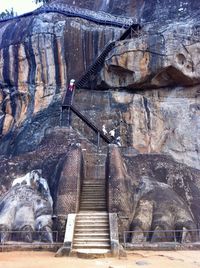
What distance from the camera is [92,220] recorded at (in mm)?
15883

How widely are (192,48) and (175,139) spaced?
251 inches

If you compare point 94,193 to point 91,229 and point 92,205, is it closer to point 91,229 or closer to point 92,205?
point 92,205

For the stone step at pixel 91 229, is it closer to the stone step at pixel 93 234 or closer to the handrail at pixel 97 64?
the stone step at pixel 93 234

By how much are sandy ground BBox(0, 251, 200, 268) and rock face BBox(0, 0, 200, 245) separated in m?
5.51

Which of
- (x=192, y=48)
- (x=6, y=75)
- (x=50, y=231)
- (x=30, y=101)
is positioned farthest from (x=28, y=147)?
(x=192, y=48)

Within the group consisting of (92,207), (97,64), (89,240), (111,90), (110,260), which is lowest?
(110,260)

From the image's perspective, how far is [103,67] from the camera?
30.9 m

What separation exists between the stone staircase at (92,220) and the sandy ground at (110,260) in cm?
77

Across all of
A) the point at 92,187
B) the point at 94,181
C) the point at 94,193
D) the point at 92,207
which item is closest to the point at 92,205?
the point at 92,207

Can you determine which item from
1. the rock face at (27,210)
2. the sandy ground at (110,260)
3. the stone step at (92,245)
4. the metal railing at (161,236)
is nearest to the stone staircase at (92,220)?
the stone step at (92,245)

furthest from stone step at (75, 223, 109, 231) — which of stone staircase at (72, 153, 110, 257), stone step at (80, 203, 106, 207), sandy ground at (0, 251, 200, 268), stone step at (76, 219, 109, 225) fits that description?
stone step at (80, 203, 106, 207)

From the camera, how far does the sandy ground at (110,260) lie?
11818mm

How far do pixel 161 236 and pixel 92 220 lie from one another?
260 cm

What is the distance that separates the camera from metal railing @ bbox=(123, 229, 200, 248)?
15688 millimetres
